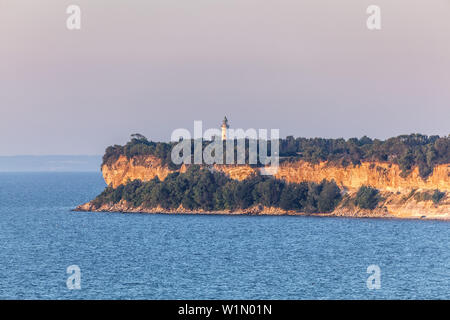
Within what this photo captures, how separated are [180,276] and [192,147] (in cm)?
6224

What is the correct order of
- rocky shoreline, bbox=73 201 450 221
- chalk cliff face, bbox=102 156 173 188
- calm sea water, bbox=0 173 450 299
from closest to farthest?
1. calm sea water, bbox=0 173 450 299
2. rocky shoreline, bbox=73 201 450 221
3. chalk cliff face, bbox=102 156 173 188

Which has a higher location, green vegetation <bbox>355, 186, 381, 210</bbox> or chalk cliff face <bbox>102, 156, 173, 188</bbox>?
chalk cliff face <bbox>102, 156, 173, 188</bbox>

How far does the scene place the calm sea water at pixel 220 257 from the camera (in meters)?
40.4

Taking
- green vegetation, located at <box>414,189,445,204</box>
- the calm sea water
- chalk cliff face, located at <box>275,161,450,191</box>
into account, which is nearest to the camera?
the calm sea water

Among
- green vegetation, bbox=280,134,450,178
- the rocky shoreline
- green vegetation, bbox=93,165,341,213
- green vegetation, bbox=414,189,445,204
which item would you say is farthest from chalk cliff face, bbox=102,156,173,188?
green vegetation, bbox=414,189,445,204

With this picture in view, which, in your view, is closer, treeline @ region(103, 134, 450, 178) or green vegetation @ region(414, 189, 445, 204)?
green vegetation @ region(414, 189, 445, 204)

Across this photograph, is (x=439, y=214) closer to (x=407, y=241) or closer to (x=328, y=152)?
(x=407, y=241)

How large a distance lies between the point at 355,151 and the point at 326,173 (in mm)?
5205

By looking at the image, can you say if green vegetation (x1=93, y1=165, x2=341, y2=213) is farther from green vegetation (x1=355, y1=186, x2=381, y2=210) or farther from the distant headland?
green vegetation (x1=355, y1=186, x2=381, y2=210)

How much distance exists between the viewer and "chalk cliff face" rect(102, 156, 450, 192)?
85.9 metres
